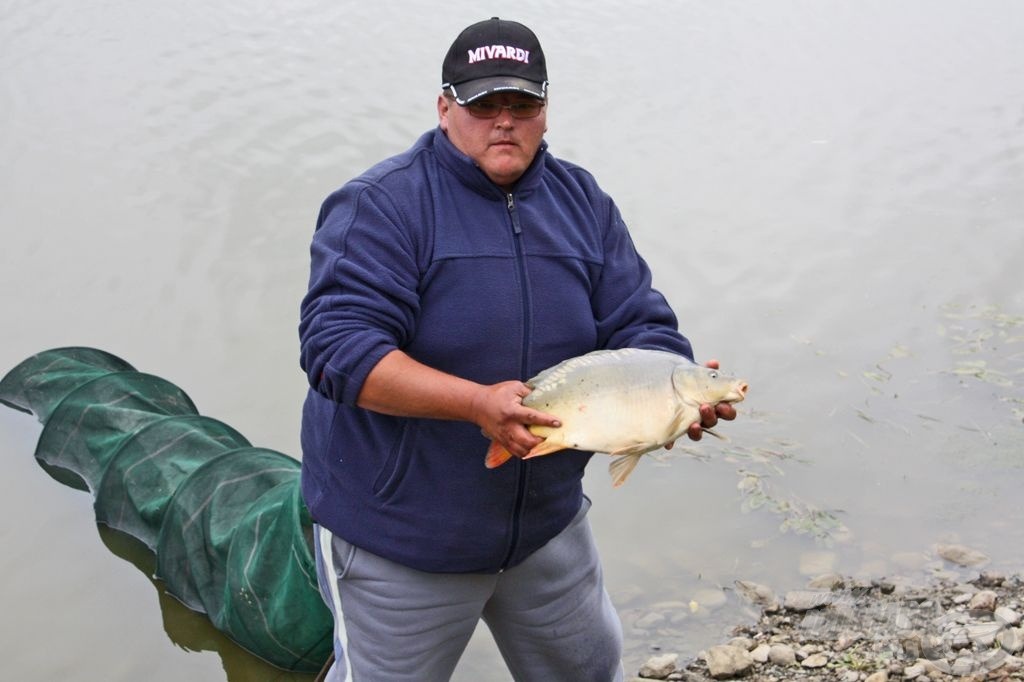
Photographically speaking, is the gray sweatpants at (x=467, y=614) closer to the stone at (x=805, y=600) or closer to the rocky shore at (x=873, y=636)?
the rocky shore at (x=873, y=636)

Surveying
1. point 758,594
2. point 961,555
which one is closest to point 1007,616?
point 961,555

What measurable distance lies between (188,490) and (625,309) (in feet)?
9.31

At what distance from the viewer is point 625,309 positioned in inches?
127

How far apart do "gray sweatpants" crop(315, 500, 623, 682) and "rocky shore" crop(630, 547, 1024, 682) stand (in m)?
1.53

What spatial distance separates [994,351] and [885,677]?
12.9 ft

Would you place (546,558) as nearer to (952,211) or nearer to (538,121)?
(538,121)

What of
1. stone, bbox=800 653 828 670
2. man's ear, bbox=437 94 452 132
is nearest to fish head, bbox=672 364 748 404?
man's ear, bbox=437 94 452 132

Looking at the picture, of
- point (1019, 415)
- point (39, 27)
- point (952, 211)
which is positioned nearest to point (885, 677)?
point (1019, 415)

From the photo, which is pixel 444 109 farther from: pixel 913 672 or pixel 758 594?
pixel 758 594

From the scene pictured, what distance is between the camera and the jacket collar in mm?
3014

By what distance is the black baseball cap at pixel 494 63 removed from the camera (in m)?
2.98

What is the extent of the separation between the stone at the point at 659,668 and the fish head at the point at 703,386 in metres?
2.29

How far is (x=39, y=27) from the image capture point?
12.9 m

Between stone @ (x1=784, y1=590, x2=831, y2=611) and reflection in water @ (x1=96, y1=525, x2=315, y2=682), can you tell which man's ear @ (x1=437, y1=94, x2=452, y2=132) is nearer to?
reflection in water @ (x1=96, y1=525, x2=315, y2=682)
